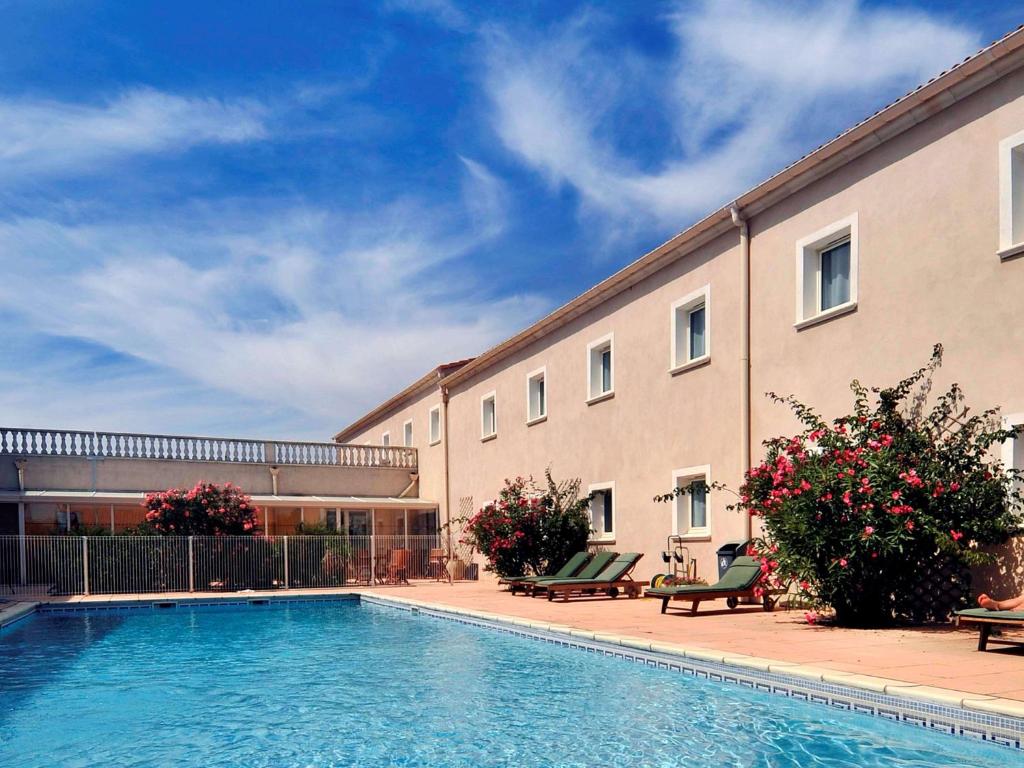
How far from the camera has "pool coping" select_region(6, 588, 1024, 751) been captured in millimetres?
5875

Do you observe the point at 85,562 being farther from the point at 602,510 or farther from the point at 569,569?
the point at 602,510

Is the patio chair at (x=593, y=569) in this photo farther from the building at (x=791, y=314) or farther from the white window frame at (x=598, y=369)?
the white window frame at (x=598, y=369)

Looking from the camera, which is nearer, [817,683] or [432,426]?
[817,683]

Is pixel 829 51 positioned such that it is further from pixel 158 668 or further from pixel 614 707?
pixel 158 668

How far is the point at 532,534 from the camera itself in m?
19.6

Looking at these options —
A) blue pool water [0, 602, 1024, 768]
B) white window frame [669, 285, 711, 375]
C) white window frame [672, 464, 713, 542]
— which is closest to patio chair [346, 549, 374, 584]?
white window frame [672, 464, 713, 542]

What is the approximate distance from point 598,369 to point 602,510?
300 cm

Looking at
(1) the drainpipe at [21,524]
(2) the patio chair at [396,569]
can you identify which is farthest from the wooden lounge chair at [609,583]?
(1) the drainpipe at [21,524]

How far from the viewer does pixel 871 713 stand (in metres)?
6.70

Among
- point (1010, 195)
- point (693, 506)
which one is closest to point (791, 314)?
point (1010, 195)

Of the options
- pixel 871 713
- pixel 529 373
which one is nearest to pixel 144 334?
pixel 529 373

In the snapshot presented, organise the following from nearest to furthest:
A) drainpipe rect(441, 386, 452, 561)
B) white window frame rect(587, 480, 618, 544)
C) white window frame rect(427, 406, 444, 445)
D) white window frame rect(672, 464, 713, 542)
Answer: white window frame rect(672, 464, 713, 542)
white window frame rect(587, 480, 618, 544)
drainpipe rect(441, 386, 452, 561)
white window frame rect(427, 406, 444, 445)

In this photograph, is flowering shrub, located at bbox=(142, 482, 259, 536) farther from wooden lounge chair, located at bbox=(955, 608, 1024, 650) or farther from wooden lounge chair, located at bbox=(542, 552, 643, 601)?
wooden lounge chair, located at bbox=(955, 608, 1024, 650)

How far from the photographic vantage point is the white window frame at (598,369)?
62.1 ft
